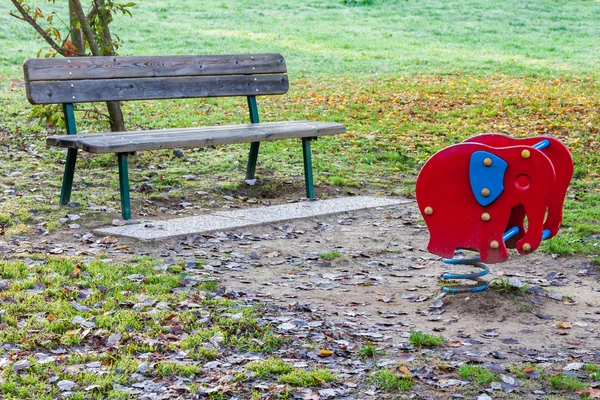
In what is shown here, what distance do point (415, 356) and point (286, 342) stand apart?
609 mm

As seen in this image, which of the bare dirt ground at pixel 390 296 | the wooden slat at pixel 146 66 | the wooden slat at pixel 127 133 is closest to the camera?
the bare dirt ground at pixel 390 296

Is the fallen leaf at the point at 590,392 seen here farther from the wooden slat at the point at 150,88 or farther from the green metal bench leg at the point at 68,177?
the wooden slat at the point at 150,88

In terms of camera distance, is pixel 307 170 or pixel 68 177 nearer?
pixel 68 177

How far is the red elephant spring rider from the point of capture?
446 cm

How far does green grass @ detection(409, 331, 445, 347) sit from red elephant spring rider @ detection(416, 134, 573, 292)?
2.35ft

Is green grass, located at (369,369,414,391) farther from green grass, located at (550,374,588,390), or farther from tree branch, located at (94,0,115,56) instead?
tree branch, located at (94,0,115,56)

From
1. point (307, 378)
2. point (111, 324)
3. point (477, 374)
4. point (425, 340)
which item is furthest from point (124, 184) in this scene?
point (477, 374)

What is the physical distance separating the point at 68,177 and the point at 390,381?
3896mm

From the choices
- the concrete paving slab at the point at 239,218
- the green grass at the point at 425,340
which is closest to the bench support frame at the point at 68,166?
the concrete paving slab at the point at 239,218

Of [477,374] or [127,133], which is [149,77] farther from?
[477,374]

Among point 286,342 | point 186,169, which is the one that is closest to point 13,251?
point 286,342

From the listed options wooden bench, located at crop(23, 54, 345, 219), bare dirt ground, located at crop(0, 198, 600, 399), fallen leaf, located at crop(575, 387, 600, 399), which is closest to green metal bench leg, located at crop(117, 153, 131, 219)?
wooden bench, located at crop(23, 54, 345, 219)

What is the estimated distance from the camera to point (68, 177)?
6672 millimetres

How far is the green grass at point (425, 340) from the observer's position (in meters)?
4.06
